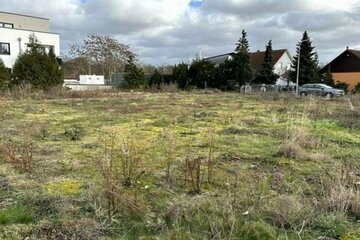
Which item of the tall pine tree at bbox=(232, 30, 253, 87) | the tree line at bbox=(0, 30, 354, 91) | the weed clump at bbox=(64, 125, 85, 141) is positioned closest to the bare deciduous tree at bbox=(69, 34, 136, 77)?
the tree line at bbox=(0, 30, 354, 91)

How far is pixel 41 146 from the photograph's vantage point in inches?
282

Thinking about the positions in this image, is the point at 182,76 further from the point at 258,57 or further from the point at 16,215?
the point at 16,215

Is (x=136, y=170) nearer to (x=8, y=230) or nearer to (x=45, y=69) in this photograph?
(x=8, y=230)

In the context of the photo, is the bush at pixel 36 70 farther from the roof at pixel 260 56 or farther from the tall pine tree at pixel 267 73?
the roof at pixel 260 56

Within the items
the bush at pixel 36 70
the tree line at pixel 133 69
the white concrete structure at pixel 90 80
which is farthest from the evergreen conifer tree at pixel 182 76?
the bush at pixel 36 70

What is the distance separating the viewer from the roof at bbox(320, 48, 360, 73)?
49.2 m

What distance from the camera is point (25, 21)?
150 feet

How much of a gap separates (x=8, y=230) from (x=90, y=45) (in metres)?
47.6

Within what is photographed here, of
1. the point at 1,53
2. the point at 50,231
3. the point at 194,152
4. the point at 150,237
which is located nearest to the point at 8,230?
the point at 50,231

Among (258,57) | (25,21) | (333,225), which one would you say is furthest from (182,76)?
(333,225)

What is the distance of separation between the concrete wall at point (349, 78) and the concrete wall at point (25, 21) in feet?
131

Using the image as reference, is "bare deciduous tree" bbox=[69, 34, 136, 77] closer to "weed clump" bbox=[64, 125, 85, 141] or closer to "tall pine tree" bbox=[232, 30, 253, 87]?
"tall pine tree" bbox=[232, 30, 253, 87]

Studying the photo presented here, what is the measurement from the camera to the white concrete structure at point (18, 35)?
38562mm

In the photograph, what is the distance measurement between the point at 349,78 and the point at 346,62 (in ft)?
8.36
